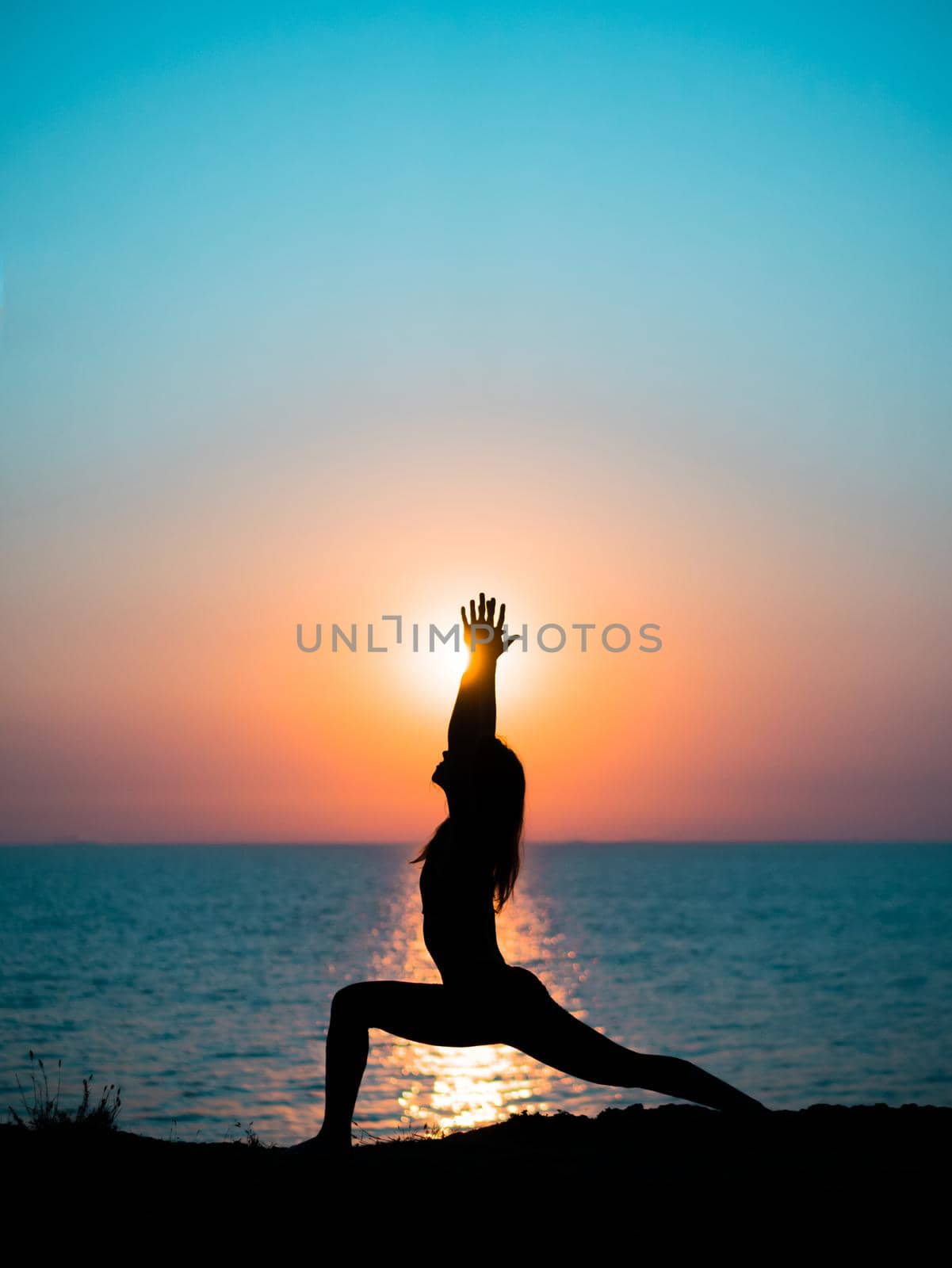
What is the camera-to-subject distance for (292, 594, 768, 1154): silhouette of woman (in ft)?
17.6

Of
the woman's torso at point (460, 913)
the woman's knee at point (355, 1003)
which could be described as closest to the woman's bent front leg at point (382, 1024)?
the woman's knee at point (355, 1003)

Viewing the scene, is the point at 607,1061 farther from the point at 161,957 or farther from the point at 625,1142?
the point at 161,957

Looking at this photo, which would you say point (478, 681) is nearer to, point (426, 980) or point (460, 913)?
point (460, 913)

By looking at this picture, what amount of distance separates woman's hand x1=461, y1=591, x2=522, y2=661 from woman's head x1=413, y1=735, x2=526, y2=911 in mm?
489

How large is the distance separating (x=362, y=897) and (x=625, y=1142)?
89616 millimetres

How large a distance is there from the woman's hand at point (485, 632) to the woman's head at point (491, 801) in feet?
1.60

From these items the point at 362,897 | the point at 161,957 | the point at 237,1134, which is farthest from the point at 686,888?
the point at 237,1134

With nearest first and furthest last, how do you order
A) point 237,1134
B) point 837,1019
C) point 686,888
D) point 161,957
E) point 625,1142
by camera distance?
point 625,1142, point 237,1134, point 837,1019, point 161,957, point 686,888

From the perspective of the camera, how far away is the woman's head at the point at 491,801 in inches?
221

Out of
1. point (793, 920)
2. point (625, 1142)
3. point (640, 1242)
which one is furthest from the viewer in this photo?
point (793, 920)

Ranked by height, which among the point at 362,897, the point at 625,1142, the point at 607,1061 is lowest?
the point at 362,897

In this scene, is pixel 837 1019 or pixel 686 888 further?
pixel 686 888

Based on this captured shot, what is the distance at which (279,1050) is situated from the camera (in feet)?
72.0

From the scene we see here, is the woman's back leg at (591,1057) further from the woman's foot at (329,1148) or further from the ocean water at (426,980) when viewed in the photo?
the ocean water at (426,980)
